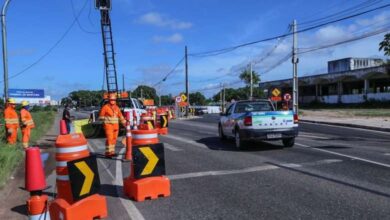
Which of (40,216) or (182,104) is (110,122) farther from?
(182,104)

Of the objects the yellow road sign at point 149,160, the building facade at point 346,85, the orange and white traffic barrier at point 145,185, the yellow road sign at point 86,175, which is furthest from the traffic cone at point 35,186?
the building facade at point 346,85

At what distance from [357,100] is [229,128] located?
56.0 m

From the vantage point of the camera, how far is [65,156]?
698 cm

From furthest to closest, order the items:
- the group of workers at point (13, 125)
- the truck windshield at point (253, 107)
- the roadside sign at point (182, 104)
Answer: the roadside sign at point (182, 104) < the truck windshield at point (253, 107) < the group of workers at point (13, 125)

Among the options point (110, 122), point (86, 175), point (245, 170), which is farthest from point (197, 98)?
point (86, 175)

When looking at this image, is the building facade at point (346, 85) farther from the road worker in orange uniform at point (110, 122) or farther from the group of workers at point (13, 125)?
the road worker in orange uniform at point (110, 122)

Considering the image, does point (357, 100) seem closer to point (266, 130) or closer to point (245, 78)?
point (245, 78)

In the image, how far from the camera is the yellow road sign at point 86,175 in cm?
680

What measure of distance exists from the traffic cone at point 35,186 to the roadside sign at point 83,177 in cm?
41

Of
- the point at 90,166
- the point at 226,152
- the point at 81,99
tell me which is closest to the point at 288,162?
the point at 226,152

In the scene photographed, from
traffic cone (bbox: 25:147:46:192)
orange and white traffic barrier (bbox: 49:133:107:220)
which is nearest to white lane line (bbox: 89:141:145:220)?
orange and white traffic barrier (bbox: 49:133:107:220)

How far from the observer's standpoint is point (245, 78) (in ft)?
326

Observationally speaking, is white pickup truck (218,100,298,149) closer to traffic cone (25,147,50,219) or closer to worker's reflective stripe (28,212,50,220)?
traffic cone (25,147,50,219)

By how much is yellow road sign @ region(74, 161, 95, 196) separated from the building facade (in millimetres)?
55111
